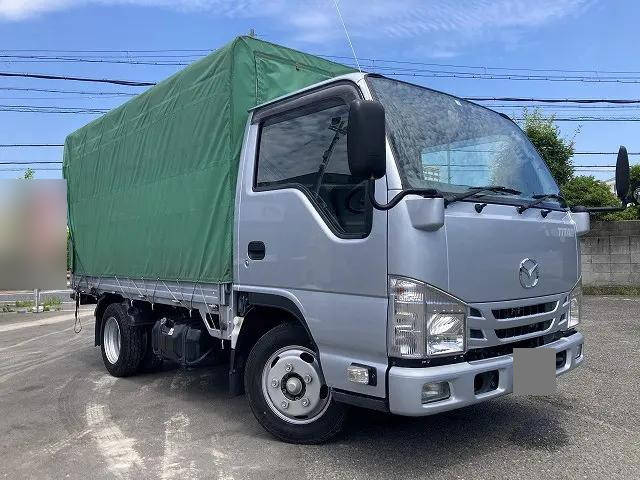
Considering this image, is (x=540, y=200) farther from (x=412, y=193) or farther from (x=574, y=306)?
(x=412, y=193)

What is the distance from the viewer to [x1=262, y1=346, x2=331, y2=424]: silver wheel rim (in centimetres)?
369

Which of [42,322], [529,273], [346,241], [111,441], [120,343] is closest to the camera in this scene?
[346,241]

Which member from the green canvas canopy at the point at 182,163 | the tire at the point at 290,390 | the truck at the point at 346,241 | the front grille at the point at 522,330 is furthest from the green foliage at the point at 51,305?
the front grille at the point at 522,330

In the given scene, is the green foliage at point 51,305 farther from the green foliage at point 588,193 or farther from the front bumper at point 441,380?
the green foliage at point 588,193

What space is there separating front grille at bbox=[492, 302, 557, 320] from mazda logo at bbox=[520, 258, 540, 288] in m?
0.15

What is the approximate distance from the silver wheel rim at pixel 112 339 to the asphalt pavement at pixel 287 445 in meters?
0.33

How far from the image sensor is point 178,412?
4.91 metres

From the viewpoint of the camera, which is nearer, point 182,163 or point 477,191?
point 477,191

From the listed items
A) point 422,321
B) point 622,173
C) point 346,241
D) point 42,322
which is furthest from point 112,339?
point 42,322

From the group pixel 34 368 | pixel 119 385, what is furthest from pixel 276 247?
pixel 34 368

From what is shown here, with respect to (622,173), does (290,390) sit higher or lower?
lower

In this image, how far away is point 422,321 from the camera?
306 cm

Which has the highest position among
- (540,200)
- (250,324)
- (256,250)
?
(540,200)

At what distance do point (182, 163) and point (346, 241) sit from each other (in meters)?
2.22
